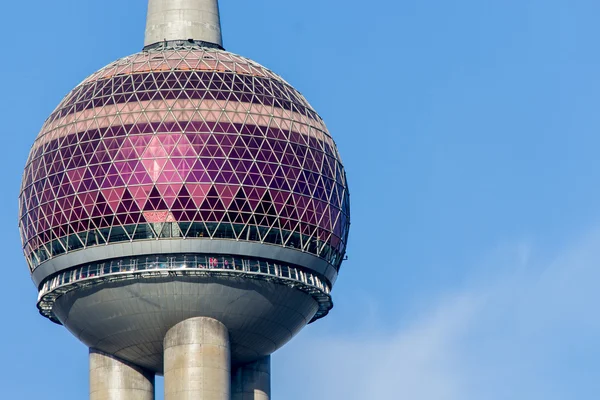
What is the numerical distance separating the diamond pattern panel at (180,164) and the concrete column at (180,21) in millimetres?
3097

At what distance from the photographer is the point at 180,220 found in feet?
354

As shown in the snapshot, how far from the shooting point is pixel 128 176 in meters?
109

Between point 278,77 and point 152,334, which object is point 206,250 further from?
point 278,77

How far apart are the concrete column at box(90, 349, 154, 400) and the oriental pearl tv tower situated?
8 cm

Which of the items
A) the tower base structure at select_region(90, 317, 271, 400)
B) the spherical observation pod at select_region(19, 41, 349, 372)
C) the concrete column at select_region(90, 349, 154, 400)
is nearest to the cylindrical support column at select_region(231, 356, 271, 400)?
the spherical observation pod at select_region(19, 41, 349, 372)

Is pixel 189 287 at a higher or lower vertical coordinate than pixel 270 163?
lower

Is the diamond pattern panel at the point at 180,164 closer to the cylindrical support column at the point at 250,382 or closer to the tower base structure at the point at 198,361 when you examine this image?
the tower base structure at the point at 198,361

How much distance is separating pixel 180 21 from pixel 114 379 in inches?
884

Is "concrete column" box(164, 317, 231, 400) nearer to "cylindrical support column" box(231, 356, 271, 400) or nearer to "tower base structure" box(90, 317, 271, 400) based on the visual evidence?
"tower base structure" box(90, 317, 271, 400)

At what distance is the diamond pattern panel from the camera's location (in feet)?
355

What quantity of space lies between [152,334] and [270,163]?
39.4 ft

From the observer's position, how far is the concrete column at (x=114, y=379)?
115 metres

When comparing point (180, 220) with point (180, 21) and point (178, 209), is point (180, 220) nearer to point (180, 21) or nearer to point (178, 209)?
point (178, 209)

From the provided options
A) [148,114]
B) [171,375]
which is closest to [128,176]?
[148,114]
